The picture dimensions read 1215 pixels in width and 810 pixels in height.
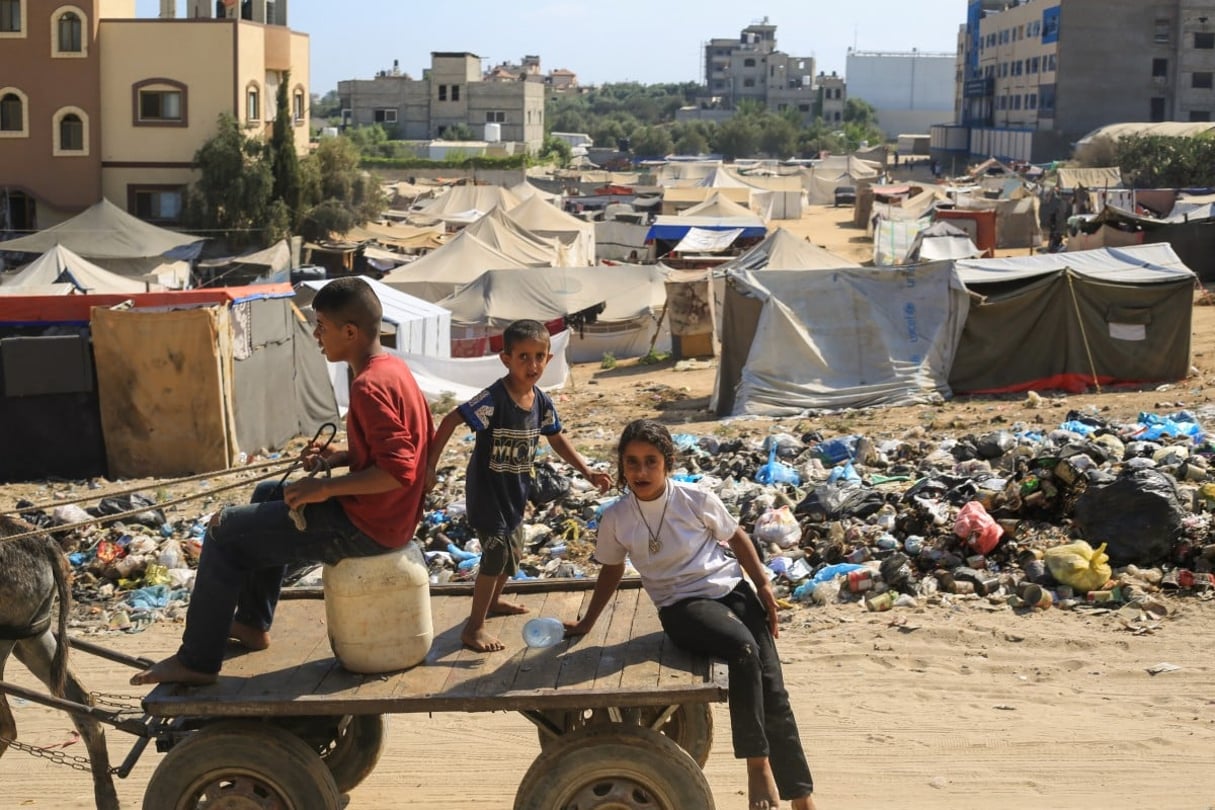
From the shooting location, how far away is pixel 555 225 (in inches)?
1556

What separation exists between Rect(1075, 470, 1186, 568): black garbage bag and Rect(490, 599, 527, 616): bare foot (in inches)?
179

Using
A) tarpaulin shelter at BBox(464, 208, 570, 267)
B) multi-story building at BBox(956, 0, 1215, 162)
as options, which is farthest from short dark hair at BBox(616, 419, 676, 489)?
multi-story building at BBox(956, 0, 1215, 162)

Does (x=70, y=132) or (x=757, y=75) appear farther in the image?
(x=757, y=75)

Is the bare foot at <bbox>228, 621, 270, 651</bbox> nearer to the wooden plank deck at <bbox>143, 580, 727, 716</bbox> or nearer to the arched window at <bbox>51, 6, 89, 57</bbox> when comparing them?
the wooden plank deck at <bbox>143, 580, 727, 716</bbox>

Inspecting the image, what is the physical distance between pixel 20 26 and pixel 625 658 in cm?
4077

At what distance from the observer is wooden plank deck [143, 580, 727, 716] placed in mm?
4453

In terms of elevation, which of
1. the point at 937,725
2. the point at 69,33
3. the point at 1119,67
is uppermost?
the point at 1119,67

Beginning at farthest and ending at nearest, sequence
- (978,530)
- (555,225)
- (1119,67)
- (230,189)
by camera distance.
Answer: (1119,67) < (230,189) < (555,225) < (978,530)

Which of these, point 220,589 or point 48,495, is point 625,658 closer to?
point 220,589

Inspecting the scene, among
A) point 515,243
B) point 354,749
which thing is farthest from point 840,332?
point 515,243

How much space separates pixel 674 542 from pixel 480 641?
748 mm

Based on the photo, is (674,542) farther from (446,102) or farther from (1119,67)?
(446,102)

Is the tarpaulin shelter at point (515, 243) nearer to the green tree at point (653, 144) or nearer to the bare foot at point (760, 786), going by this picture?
the bare foot at point (760, 786)

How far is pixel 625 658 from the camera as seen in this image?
15.8ft
